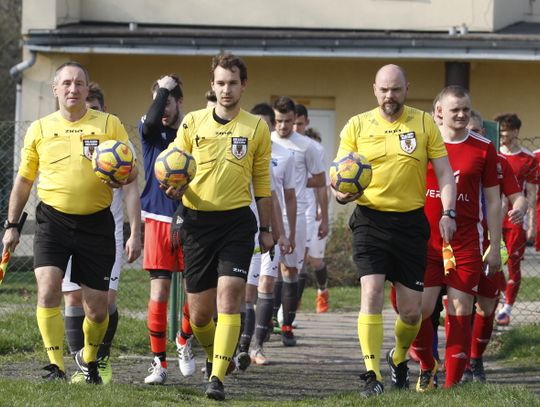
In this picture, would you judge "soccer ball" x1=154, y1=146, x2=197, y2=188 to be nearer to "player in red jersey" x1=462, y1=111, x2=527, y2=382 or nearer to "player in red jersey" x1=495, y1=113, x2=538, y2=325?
"player in red jersey" x1=462, y1=111, x2=527, y2=382

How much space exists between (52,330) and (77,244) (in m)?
0.62

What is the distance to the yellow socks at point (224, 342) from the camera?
8.50 meters

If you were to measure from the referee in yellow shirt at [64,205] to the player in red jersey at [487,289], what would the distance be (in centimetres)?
296

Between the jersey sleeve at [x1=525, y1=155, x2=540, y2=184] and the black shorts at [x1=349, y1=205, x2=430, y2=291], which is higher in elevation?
the jersey sleeve at [x1=525, y1=155, x2=540, y2=184]

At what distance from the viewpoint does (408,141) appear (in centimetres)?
866

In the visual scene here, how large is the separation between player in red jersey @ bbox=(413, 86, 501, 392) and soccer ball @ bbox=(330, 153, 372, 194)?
994 mm

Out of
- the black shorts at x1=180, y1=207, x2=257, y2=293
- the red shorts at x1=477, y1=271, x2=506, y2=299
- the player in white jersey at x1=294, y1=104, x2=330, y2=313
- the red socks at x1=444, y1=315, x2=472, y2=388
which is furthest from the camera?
the player in white jersey at x1=294, y1=104, x2=330, y2=313

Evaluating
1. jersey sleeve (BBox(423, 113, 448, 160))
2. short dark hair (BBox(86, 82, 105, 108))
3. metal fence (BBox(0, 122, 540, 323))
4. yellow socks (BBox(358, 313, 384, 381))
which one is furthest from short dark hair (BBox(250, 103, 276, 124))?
yellow socks (BBox(358, 313, 384, 381))

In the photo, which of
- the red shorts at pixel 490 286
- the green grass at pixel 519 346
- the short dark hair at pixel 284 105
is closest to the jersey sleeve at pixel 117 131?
the red shorts at pixel 490 286

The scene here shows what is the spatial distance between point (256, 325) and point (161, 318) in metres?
1.67

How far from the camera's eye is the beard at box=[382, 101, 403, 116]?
8.70 m

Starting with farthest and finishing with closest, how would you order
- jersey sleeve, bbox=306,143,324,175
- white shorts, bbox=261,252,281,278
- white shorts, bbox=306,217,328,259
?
1. white shorts, bbox=306,217,328,259
2. jersey sleeve, bbox=306,143,324,175
3. white shorts, bbox=261,252,281,278

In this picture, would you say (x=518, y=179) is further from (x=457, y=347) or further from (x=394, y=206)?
(x=394, y=206)

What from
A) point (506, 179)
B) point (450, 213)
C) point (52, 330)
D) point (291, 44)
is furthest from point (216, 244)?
point (291, 44)
